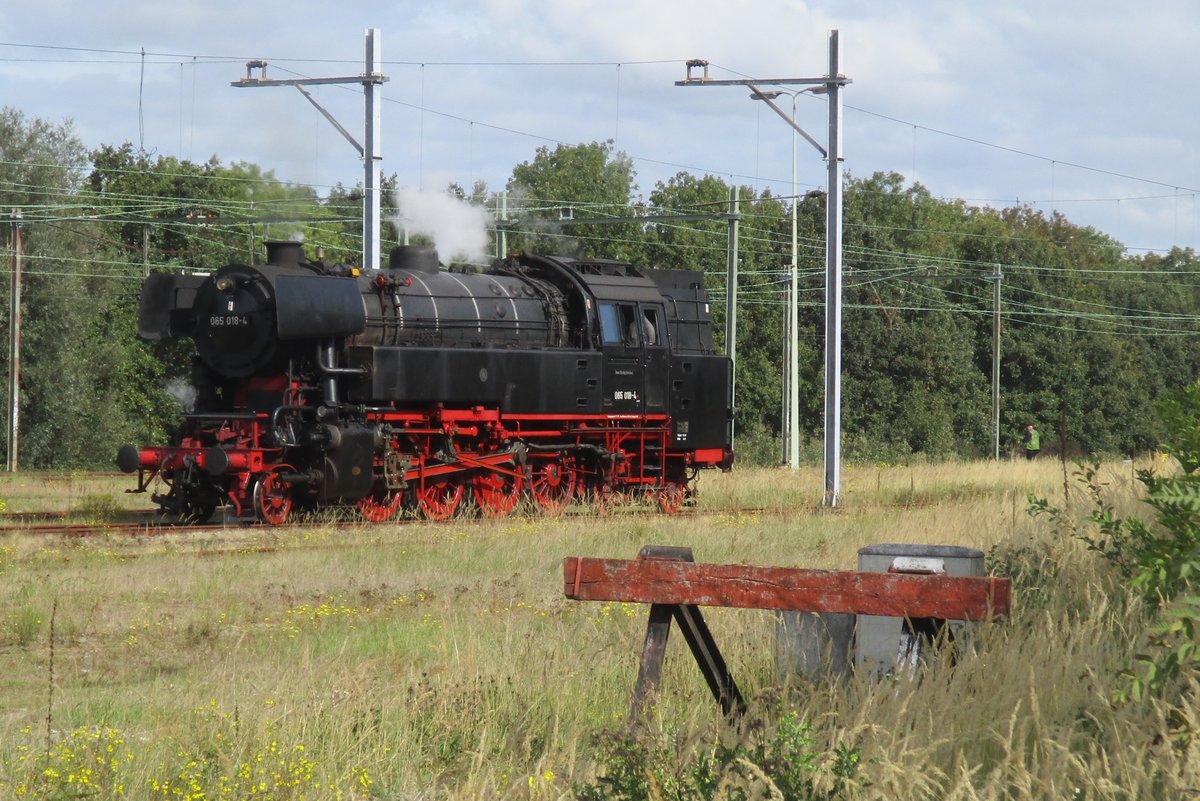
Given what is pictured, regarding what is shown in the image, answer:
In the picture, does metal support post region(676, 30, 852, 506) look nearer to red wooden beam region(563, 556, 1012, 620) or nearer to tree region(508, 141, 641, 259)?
red wooden beam region(563, 556, 1012, 620)

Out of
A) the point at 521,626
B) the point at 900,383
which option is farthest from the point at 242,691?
the point at 900,383

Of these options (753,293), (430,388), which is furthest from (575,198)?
(430,388)

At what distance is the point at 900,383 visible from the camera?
6062 centimetres

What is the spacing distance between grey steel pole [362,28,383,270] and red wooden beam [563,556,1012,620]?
17392 millimetres

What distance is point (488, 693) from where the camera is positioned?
7.32m

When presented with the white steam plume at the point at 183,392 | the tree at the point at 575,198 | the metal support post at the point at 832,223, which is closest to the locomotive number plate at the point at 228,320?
the white steam plume at the point at 183,392

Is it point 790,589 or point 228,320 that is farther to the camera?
point 228,320

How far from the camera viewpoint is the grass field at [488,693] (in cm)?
537

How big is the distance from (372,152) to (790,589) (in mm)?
18727

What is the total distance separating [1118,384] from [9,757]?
65.9 meters

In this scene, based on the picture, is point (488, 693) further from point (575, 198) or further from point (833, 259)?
point (575, 198)

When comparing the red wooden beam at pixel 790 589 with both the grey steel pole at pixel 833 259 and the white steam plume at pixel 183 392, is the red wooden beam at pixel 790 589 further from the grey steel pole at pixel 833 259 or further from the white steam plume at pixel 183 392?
the grey steel pole at pixel 833 259

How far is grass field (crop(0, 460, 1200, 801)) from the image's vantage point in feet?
17.6

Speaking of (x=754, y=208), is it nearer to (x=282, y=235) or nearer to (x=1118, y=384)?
Result: (x=1118, y=384)
